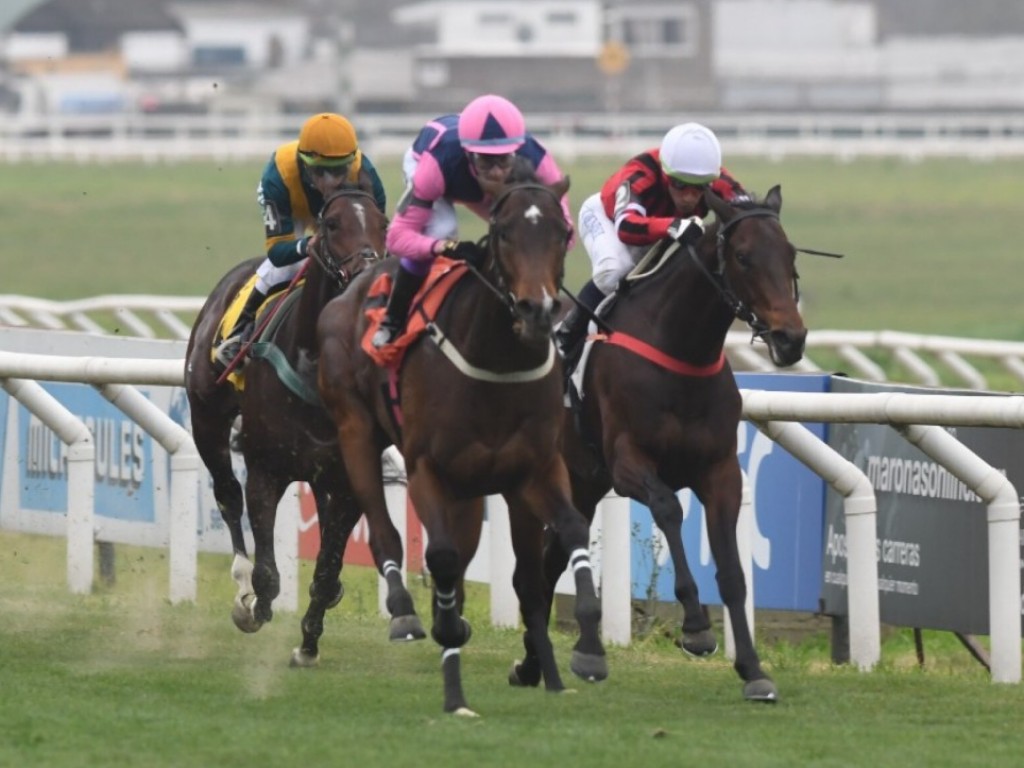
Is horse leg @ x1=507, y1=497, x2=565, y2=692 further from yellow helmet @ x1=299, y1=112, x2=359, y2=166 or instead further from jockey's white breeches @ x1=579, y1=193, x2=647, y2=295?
yellow helmet @ x1=299, y1=112, x2=359, y2=166

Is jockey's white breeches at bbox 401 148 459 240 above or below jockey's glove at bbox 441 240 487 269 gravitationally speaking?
above

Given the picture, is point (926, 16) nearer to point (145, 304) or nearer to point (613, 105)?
point (613, 105)

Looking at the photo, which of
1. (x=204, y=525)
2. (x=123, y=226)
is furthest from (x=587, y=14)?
(x=204, y=525)

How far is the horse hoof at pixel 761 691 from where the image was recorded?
597 cm

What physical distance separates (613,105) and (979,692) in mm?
65790

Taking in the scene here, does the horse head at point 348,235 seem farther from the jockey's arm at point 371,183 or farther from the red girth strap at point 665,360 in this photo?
the red girth strap at point 665,360

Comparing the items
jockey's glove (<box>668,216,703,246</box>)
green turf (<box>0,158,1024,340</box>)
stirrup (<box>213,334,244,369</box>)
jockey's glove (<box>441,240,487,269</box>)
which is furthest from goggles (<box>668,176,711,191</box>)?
green turf (<box>0,158,1024,340</box>)

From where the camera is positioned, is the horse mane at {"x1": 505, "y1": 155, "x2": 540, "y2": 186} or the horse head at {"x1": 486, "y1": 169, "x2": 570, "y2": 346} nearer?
the horse head at {"x1": 486, "y1": 169, "x2": 570, "y2": 346}

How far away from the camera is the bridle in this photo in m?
6.91

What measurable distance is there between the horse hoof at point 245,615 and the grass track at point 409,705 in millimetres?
69

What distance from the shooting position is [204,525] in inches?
368

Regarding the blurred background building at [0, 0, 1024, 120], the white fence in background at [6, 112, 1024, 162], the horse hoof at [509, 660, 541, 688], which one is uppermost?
the blurred background building at [0, 0, 1024, 120]

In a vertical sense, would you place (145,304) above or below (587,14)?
below

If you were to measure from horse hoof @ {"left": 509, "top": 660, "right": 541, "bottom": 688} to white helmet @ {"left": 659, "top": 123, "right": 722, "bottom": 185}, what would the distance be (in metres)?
1.54
